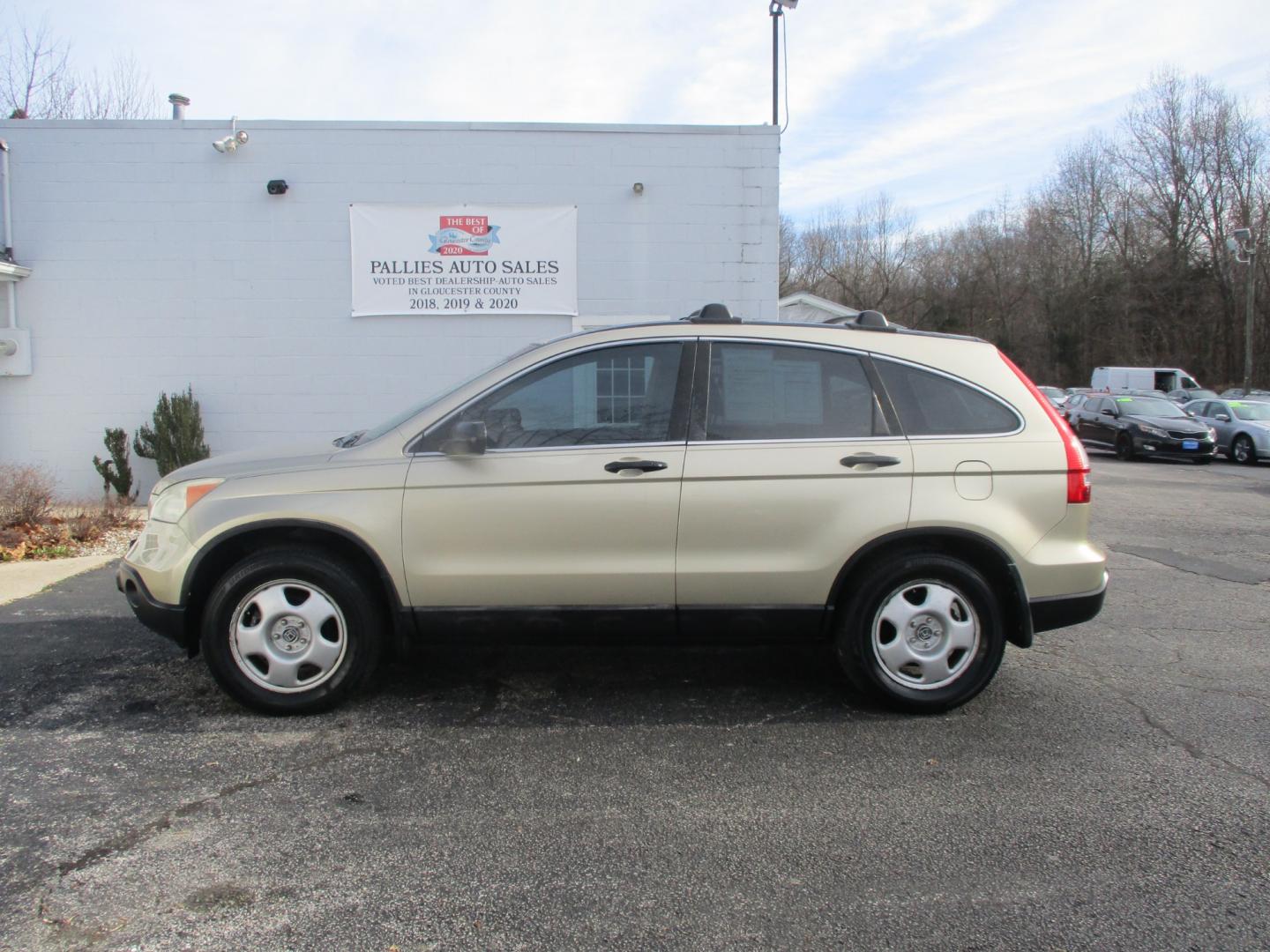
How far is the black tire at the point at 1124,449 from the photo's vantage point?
67.4 feet

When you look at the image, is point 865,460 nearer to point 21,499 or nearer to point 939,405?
point 939,405

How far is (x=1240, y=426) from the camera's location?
2019 cm

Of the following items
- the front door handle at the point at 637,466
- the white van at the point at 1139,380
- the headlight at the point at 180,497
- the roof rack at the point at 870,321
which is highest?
the white van at the point at 1139,380

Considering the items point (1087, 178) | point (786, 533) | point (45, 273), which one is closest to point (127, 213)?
point (45, 273)

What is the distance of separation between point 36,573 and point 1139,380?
1483 inches

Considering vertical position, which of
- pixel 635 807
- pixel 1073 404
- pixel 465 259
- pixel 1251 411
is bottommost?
pixel 635 807

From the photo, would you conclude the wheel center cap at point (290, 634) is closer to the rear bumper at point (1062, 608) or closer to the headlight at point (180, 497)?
the headlight at point (180, 497)

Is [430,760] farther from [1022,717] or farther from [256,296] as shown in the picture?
[256,296]

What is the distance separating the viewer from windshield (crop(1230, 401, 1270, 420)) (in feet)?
67.4

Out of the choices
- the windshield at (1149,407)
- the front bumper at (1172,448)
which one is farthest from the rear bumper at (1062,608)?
the windshield at (1149,407)

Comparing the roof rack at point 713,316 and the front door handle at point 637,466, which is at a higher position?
the roof rack at point 713,316

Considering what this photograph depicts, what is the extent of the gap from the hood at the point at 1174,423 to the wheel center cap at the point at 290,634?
20.6m

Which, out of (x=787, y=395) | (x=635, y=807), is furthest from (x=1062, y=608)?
(x=635, y=807)

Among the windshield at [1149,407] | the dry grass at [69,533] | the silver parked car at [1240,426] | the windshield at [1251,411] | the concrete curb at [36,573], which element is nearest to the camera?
the concrete curb at [36,573]
